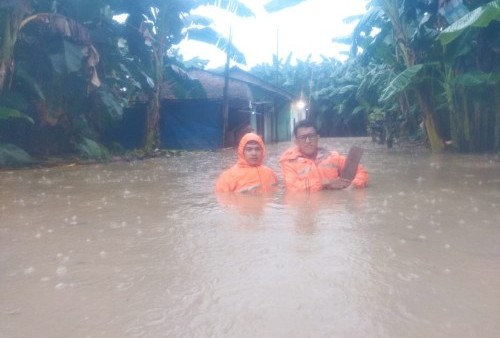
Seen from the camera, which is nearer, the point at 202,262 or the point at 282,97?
the point at 202,262

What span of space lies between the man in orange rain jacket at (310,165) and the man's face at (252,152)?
1.13ft

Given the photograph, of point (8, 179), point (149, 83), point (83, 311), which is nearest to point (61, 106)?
point (149, 83)

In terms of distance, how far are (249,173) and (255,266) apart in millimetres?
3436

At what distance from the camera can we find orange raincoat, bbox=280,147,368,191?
6.36 metres

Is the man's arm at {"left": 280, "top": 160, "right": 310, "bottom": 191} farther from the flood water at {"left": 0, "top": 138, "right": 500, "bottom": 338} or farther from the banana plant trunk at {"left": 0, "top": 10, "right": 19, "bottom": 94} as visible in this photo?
the banana plant trunk at {"left": 0, "top": 10, "right": 19, "bottom": 94}

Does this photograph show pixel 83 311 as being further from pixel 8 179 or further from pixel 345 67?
pixel 345 67

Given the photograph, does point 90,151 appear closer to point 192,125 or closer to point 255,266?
point 192,125

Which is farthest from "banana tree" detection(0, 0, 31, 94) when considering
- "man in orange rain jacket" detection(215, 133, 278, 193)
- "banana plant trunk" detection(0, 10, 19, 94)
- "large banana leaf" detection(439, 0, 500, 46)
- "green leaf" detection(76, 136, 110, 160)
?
"large banana leaf" detection(439, 0, 500, 46)

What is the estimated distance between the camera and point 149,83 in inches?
600

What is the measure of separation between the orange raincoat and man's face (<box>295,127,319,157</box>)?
0.27 feet

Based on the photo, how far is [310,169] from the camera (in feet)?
21.0

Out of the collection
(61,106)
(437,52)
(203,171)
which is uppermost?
(437,52)

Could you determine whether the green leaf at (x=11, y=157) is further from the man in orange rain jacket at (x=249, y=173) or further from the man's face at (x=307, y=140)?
the man's face at (x=307, y=140)

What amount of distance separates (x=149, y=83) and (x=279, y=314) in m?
13.7
